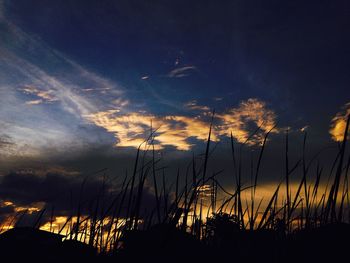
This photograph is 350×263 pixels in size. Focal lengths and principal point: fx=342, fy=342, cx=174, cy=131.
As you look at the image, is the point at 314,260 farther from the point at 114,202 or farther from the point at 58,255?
the point at 58,255

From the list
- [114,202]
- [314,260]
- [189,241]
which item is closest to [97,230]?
[114,202]

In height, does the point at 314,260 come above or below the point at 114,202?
below

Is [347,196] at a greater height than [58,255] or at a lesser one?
greater

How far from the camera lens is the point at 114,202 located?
3.50 meters

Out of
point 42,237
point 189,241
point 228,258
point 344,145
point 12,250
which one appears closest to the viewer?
point 344,145

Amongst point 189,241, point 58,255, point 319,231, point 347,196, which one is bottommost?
point 58,255

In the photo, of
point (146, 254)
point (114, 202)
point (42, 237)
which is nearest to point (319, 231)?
point (146, 254)

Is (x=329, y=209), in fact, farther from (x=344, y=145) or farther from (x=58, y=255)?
(x=58, y=255)

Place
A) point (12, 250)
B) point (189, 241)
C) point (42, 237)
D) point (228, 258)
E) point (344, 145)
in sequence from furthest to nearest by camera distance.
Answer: point (42, 237) → point (12, 250) → point (189, 241) → point (228, 258) → point (344, 145)

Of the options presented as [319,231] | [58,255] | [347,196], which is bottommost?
[58,255]

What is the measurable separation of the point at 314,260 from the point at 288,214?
71 cm

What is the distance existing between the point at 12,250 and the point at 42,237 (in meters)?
0.45

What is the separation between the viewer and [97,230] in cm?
411

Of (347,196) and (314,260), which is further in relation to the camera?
(347,196)
